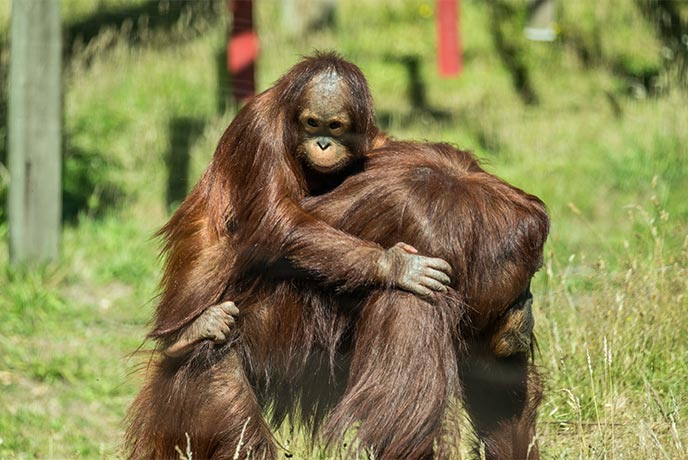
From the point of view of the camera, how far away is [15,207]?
6379mm

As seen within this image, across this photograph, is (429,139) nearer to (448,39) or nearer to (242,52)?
(242,52)

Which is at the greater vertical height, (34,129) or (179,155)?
(34,129)

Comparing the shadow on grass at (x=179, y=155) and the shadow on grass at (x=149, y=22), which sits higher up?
the shadow on grass at (x=149, y=22)

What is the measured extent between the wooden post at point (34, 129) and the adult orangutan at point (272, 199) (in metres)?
2.55

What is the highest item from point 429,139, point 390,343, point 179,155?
point 429,139

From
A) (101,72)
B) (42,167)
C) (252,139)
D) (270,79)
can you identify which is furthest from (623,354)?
(101,72)

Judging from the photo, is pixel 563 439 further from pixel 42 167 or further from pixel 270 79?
pixel 270 79

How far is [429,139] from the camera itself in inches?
303

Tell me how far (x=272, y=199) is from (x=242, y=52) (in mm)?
3973

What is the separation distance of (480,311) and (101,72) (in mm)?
5029

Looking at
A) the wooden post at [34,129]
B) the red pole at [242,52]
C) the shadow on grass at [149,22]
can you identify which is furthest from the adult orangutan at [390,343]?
the shadow on grass at [149,22]

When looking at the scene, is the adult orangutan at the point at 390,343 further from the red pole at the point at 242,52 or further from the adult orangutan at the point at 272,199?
the red pole at the point at 242,52

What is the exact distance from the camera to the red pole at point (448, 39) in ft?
30.2

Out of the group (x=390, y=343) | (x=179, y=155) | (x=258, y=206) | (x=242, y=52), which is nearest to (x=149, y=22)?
(x=242, y=52)
